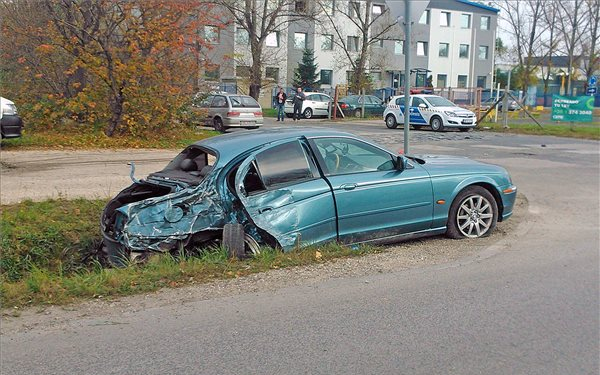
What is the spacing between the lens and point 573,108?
83.6 feet

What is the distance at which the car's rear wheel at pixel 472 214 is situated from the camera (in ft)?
23.5

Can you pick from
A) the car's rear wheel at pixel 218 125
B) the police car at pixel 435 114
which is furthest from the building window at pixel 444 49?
the car's rear wheel at pixel 218 125

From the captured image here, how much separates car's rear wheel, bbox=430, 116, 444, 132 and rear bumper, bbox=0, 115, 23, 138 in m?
16.8

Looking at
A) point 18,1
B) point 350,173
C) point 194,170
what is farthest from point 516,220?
point 18,1

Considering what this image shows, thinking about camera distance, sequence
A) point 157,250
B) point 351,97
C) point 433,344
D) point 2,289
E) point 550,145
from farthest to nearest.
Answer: point 351,97, point 550,145, point 157,250, point 2,289, point 433,344

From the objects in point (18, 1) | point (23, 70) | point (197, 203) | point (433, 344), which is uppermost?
point (18, 1)

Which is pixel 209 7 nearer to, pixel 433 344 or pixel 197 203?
pixel 197 203

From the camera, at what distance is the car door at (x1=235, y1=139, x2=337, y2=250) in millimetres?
6059

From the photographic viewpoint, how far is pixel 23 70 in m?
17.0

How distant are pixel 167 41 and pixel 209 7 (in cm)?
359

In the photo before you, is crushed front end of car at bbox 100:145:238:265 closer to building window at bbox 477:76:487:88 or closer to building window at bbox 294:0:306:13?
building window at bbox 294:0:306:13

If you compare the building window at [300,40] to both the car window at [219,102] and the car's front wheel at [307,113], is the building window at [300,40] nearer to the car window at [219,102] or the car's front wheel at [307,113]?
the car's front wheel at [307,113]

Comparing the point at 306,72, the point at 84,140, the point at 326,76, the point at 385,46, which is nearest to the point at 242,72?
the point at 306,72

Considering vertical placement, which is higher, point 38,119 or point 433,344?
point 38,119
